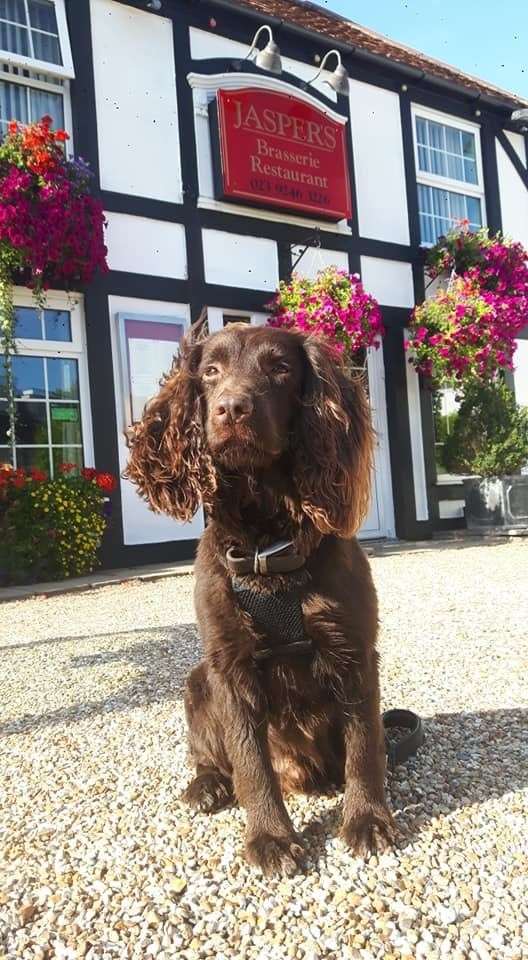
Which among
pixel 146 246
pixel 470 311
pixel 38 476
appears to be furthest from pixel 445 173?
pixel 38 476

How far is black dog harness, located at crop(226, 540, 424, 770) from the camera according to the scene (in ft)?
6.23

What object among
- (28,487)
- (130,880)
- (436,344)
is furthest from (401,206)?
(130,880)

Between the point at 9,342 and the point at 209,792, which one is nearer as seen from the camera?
the point at 209,792

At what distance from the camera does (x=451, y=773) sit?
2.28m

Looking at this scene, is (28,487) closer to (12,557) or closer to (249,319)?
(12,557)

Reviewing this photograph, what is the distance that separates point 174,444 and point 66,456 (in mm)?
5740

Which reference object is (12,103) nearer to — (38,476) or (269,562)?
(38,476)

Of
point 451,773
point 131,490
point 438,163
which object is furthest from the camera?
point 438,163

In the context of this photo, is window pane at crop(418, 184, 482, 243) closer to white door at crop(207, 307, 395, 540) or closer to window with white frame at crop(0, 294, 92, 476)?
white door at crop(207, 307, 395, 540)

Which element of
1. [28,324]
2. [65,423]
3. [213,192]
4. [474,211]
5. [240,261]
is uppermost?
[474,211]

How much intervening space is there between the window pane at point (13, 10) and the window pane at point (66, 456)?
4305 millimetres

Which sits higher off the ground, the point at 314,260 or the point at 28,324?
the point at 314,260

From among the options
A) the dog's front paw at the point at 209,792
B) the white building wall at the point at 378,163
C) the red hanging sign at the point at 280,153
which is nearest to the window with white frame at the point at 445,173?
the white building wall at the point at 378,163

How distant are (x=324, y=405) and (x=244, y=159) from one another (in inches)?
290
